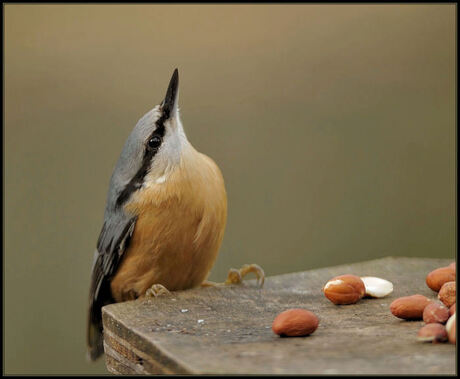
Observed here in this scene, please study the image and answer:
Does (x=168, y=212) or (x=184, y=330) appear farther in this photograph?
(x=168, y=212)

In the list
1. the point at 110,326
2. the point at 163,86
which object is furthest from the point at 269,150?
the point at 110,326

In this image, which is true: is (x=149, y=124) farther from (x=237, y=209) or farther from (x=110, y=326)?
(x=237, y=209)

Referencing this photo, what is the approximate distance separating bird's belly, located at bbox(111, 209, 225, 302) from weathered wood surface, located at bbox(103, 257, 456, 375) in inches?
5.1

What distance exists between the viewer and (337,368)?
1281mm

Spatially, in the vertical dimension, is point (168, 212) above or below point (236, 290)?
above

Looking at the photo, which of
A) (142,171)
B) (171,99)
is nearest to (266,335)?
(142,171)

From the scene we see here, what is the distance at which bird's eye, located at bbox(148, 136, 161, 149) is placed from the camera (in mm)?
2186

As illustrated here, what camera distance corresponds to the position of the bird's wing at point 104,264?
216cm

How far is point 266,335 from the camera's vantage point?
63.4 inches

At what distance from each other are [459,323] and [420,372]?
4.4 inches

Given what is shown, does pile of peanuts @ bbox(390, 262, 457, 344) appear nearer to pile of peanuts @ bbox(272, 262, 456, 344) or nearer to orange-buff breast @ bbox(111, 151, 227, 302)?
pile of peanuts @ bbox(272, 262, 456, 344)

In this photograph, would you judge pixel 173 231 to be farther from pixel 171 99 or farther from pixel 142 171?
pixel 171 99

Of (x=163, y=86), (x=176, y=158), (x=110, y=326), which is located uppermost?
(x=163, y=86)

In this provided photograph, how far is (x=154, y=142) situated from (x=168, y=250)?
319mm
